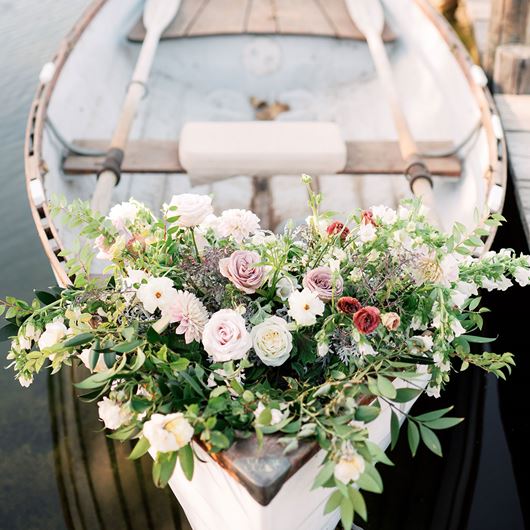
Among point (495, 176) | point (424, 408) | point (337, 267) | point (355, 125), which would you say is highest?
point (337, 267)

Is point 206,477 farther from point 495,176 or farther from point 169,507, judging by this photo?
point 495,176

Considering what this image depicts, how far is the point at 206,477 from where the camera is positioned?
4.63 ft

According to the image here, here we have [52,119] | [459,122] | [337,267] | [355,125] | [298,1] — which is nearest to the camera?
[337,267]

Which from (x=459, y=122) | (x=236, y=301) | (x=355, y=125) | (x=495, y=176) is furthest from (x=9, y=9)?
(x=236, y=301)

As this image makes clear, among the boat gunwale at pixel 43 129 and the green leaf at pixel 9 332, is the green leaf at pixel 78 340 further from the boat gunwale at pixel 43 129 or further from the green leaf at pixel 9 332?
the boat gunwale at pixel 43 129

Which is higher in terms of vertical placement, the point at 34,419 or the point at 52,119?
the point at 52,119

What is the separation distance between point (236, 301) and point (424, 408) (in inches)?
A: 62.7

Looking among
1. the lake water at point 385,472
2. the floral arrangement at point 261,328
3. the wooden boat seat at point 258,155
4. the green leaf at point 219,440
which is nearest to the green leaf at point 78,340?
the floral arrangement at point 261,328

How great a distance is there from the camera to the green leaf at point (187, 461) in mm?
1131

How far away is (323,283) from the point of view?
1345 mm

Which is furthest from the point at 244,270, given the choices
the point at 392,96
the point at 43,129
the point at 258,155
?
the point at 392,96

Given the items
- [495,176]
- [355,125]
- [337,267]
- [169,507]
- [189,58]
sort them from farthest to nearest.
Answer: [189,58]
[355,125]
[495,176]
[169,507]
[337,267]

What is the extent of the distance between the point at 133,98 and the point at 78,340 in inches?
97.3

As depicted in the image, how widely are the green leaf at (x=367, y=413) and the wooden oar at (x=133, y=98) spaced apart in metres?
1.74
